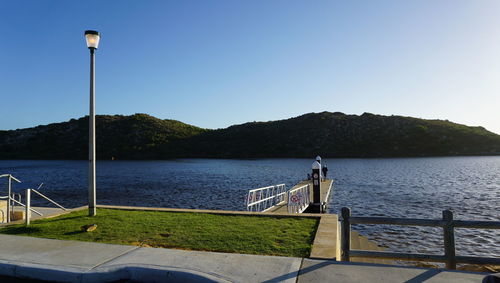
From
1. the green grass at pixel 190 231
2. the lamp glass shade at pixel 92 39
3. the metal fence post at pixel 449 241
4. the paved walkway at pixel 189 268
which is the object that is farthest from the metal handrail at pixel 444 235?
the lamp glass shade at pixel 92 39

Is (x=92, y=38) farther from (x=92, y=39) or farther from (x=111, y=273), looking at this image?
(x=111, y=273)

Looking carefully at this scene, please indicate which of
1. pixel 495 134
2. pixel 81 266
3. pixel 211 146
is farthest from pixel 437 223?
pixel 495 134

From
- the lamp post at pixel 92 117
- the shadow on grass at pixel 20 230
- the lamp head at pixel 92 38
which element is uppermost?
the lamp head at pixel 92 38

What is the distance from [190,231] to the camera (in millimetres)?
7945

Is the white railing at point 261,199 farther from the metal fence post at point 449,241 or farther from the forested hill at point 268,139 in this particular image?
the forested hill at point 268,139

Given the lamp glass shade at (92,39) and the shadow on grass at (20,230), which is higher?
the lamp glass shade at (92,39)

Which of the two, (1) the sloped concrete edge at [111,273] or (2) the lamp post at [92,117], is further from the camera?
(2) the lamp post at [92,117]

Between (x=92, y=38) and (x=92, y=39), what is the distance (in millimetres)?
29

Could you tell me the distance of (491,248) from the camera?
13.1 m

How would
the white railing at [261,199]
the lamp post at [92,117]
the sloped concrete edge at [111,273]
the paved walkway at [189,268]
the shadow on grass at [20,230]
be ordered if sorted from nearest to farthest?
the paved walkway at [189,268] < the sloped concrete edge at [111,273] < the shadow on grass at [20,230] < the lamp post at [92,117] < the white railing at [261,199]

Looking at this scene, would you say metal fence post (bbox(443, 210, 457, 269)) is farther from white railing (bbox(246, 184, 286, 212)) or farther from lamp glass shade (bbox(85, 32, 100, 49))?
lamp glass shade (bbox(85, 32, 100, 49))

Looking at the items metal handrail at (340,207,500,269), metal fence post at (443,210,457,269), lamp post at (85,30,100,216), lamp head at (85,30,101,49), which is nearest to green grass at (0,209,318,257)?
lamp post at (85,30,100,216)

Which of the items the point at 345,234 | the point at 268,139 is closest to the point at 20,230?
the point at 345,234

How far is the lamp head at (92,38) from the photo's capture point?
9.55 metres
